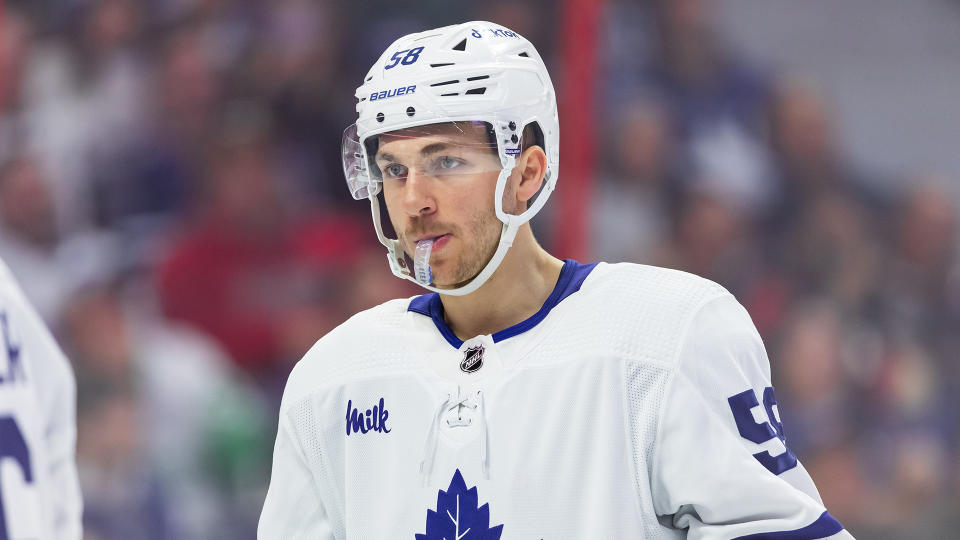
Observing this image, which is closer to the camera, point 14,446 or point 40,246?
point 14,446

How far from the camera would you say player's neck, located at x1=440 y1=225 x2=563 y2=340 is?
1779 mm

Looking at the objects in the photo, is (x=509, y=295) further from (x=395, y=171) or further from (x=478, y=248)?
(x=395, y=171)

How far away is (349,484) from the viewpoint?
68.9 inches

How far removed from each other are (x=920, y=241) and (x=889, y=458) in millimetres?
661

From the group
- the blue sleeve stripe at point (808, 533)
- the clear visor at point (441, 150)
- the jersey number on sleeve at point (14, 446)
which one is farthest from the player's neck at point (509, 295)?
the jersey number on sleeve at point (14, 446)

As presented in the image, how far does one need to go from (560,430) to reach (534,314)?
209mm

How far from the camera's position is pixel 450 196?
1.73 m

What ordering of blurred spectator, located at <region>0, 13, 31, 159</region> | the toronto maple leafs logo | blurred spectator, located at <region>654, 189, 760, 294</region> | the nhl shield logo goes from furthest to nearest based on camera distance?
1. blurred spectator, located at <region>654, 189, 760, 294</region>
2. blurred spectator, located at <region>0, 13, 31, 159</region>
3. the nhl shield logo
4. the toronto maple leafs logo

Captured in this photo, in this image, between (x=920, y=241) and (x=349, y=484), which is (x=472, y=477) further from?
(x=920, y=241)

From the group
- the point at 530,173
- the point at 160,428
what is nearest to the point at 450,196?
the point at 530,173

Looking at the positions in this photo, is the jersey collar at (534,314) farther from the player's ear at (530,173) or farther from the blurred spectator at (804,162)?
the blurred spectator at (804,162)

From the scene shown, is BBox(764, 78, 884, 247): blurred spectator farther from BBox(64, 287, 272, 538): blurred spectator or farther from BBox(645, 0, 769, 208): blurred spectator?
BBox(64, 287, 272, 538): blurred spectator

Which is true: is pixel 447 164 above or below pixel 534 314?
above

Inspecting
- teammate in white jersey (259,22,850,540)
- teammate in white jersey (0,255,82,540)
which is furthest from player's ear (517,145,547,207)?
teammate in white jersey (0,255,82,540)
